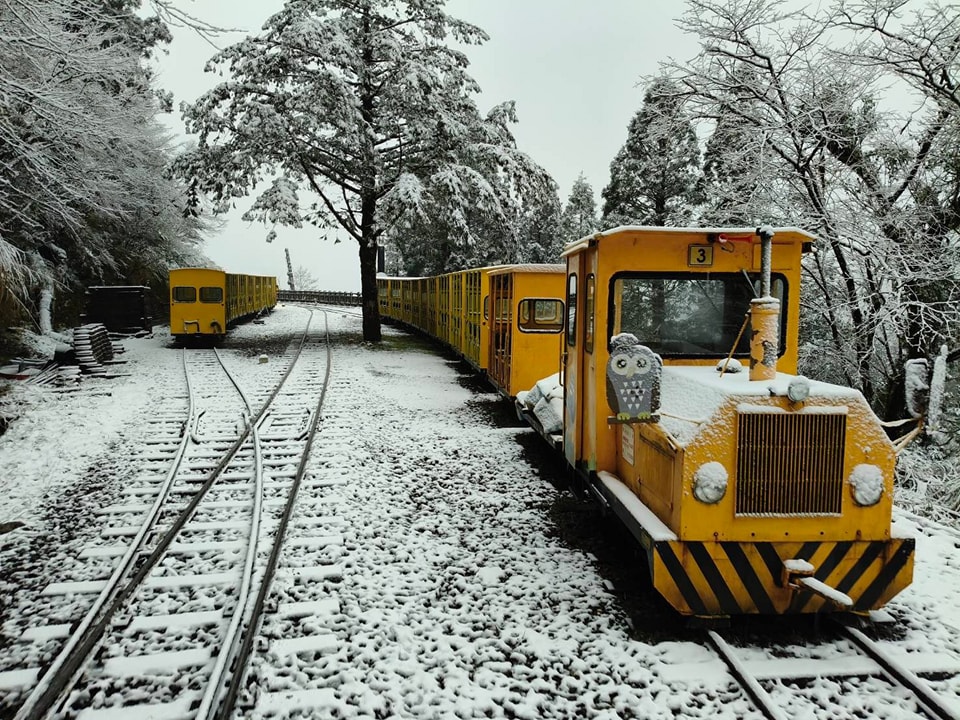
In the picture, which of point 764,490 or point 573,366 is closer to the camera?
point 764,490

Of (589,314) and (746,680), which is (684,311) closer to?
(589,314)

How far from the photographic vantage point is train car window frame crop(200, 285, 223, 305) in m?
22.1

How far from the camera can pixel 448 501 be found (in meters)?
7.55

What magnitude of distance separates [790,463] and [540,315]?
25.1 feet

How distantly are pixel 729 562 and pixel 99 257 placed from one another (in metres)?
27.7

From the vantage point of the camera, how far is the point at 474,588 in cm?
550

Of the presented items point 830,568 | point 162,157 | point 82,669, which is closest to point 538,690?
point 830,568

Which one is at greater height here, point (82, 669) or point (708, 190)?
point (708, 190)

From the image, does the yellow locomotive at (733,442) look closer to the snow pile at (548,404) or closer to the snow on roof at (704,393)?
the snow on roof at (704,393)

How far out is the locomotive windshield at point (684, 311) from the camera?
5.76 meters

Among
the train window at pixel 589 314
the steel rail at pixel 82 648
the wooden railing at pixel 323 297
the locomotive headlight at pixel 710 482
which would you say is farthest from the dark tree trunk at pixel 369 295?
the wooden railing at pixel 323 297

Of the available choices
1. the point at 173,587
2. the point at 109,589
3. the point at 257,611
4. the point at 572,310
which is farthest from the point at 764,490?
the point at 109,589

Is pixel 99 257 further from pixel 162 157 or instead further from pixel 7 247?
pixel 7 247

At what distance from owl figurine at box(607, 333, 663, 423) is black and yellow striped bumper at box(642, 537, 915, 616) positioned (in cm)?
87
